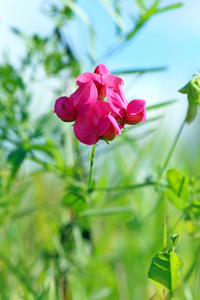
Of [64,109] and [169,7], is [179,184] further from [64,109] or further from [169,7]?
[169,7]

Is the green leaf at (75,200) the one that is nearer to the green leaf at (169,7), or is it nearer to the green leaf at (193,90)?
the green leaf at (193,90)

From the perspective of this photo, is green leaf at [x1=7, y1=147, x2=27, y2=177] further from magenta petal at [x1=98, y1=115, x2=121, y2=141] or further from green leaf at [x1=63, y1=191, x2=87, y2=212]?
magenta petal at [x1=98, y1=115, x2=121, y2=141]

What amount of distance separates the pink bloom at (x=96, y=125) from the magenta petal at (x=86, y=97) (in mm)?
10

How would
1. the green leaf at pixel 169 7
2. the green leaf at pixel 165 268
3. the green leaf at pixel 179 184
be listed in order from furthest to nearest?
1. the green leaf at pixel 169 7
2. the green leaf at pixel 179 184
3. the green leaf at pixel 165 268

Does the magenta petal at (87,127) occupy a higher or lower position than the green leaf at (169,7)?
lower

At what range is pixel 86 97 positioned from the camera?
0.35 m

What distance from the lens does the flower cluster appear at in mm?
354

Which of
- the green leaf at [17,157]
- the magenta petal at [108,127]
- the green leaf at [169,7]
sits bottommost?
the magenta petal at [108,127]

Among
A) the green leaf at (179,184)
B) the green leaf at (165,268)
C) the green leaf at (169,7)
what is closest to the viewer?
the green leaf at (165,268)

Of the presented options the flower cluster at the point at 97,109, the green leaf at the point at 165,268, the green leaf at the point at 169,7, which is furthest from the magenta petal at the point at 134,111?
the green leaf at the point at 169,7

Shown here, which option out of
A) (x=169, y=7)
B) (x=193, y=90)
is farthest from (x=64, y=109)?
(x=169, y=7)

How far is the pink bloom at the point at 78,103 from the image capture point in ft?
1.16

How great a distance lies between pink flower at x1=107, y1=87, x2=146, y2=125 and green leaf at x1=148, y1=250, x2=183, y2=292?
130mm

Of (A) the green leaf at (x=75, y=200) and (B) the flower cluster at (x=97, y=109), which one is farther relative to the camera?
(A) the green leaf at (x=75, y=200)
